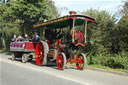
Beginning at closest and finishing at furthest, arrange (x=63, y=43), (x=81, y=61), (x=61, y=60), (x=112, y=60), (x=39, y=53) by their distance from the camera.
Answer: (x=61, y=60) → (x=81, y=61) → (x=63, y=43) → (x=112, y=60) → (x=39, y=53)

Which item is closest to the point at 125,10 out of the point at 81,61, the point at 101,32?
the point at 101,32

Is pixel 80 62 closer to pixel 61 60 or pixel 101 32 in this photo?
pixel 61 60

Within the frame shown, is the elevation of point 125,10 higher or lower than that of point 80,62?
higher

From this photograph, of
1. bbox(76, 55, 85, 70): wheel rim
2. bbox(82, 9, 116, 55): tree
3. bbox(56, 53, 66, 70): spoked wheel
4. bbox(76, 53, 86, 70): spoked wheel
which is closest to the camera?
bbox(56, 53, 66, 70): spoked wheel

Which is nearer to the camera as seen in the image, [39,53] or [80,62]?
[80,62]

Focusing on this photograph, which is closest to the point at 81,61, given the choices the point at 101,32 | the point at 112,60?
the point at 112,60

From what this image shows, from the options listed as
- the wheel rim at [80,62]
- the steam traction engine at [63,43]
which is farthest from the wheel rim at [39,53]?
the wheel rim at [80,62]

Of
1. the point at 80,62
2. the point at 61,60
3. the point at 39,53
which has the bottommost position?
the point at 80,62

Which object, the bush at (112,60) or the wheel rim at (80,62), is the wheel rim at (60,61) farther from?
the bush at (112,60)

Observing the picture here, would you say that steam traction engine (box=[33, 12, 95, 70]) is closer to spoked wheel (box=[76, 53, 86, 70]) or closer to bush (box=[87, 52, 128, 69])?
spoked wheel (box=[76, 53, 86, 70])

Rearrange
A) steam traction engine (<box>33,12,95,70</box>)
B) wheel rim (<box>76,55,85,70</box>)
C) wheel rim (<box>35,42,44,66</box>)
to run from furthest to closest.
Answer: wheel rim (<box>35,42,44,66</box>)
wheel rim (<box>76,55,85,70</box>)
steam traction engine (<box>33,12,95,70</box>)

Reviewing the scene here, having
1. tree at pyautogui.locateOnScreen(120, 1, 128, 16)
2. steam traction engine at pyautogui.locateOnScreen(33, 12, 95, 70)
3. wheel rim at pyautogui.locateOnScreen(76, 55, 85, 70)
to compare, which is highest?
tree at pyautogui.locateOnScreen(120, 1, 128, 16)

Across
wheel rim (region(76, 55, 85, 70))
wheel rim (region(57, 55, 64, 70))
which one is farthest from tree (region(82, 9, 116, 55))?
wheel rim (region(57, 55, 64, 70))

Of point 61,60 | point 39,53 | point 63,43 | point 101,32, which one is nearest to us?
point 61,60
